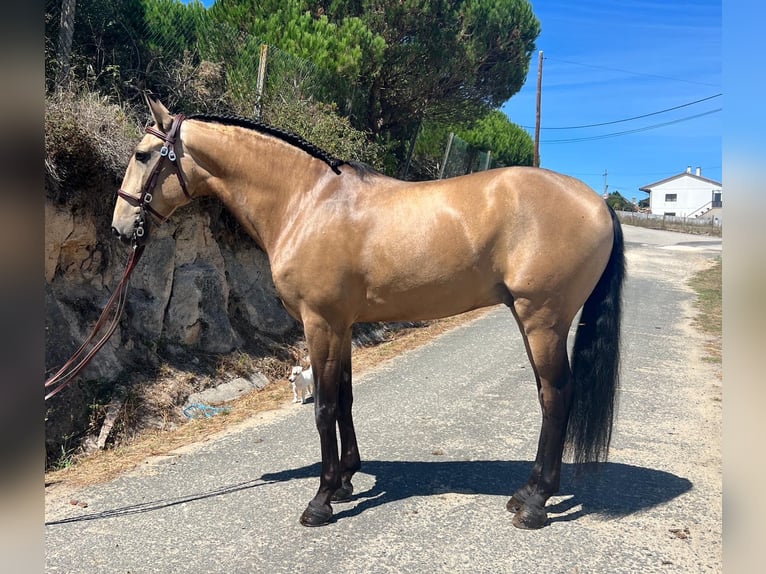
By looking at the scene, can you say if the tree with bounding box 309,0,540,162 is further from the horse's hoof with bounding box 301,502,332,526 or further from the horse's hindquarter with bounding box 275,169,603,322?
the horse's hoof with bounding box 301,502,332,526

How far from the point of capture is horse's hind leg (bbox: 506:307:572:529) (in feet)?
9.82

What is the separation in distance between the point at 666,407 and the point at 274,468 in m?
3.89

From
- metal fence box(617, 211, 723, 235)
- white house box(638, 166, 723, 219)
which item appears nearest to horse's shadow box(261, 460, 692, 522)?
metal fence box(617, 211, 723, 235)

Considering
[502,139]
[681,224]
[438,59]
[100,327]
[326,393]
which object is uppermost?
[502,139]

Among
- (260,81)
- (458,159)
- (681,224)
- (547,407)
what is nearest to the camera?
(547,407)

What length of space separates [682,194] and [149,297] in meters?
77.2

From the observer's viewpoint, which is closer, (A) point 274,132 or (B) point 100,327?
(B) point 100,327

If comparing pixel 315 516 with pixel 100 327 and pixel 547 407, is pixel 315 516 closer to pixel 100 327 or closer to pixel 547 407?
pixel 547 407

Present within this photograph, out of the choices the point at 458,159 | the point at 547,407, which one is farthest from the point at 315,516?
the point at 458,159

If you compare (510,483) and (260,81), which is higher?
(260,81)

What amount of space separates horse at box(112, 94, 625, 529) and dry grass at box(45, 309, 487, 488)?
1.69 meters

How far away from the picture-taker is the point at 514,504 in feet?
10.4

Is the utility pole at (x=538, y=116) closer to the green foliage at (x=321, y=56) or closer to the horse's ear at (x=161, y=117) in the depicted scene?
the green foliage at (x=321, y=56)

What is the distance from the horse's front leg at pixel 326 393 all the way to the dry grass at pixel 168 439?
1655mm
